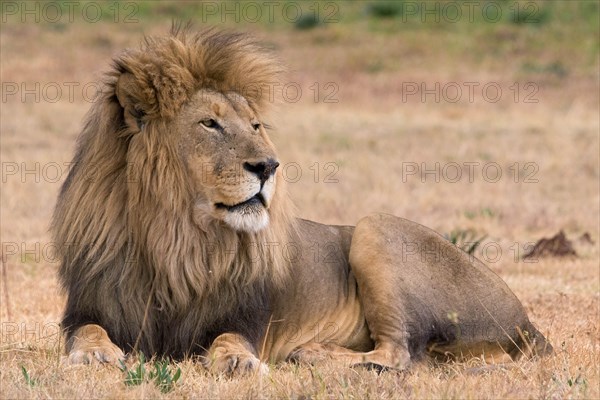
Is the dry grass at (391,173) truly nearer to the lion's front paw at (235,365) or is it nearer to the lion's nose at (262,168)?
the lion's front paw at (235,365)

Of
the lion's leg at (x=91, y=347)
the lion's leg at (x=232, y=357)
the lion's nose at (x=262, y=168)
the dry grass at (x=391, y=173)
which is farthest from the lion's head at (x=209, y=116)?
the lion's leg at (x=91, y=347)

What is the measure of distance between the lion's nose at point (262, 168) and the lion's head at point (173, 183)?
21 millimetres

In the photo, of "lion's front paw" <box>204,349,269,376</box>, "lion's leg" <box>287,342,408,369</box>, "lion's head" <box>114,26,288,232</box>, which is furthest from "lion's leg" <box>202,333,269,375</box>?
"lion's head" <box>114,26,288,232</box>

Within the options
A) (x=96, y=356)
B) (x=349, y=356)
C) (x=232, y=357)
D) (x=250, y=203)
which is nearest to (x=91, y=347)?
(x=96, y=356)

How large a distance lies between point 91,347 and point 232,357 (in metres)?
0.56

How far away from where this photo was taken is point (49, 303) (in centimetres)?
700

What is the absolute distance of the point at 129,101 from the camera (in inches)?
191

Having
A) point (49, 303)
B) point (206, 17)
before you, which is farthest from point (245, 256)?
point (206, 17)

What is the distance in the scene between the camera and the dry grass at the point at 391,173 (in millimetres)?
4238

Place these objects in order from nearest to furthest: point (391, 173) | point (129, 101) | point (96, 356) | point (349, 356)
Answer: point (96, 356) → point (129, 101) → point (349, 356) → point (391, 173)

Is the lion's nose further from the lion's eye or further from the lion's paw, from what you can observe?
the lion's paw

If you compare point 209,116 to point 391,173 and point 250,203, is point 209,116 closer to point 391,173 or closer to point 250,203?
point 250,203

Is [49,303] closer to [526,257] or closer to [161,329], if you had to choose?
[161,329]

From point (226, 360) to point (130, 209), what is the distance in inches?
29.7
